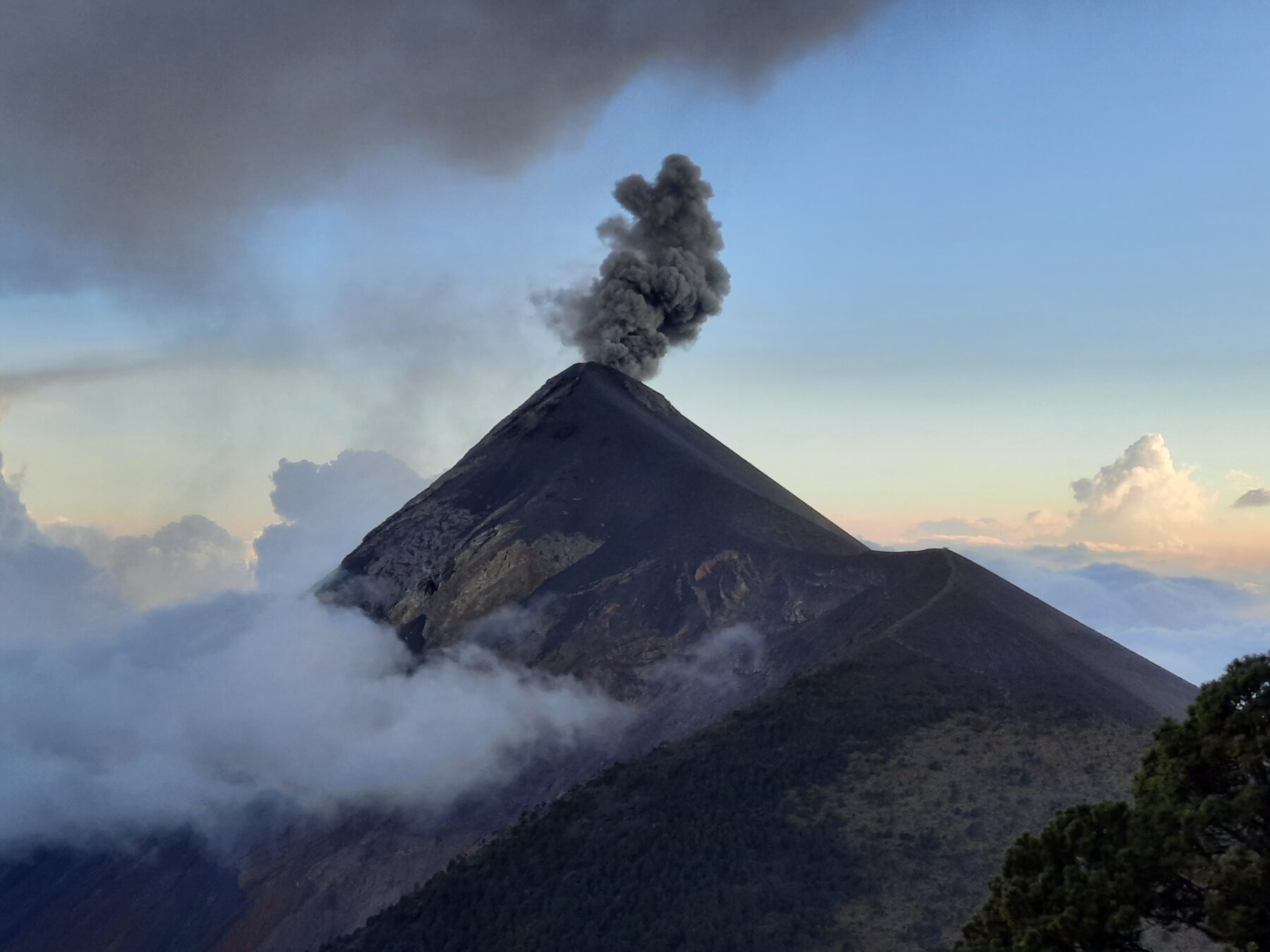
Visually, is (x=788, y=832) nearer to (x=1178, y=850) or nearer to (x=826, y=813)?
(x=826, y=813)

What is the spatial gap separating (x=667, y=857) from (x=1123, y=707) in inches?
1176

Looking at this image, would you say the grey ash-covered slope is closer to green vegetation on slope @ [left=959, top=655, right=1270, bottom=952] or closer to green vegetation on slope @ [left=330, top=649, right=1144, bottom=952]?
green vegetation on slope @ [left=330, top=649, right=1144, bottom=952]

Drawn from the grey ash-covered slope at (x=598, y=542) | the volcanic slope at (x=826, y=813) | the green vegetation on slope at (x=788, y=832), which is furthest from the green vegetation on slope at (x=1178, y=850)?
the grey ash-covered slope at (x=598, y=542)

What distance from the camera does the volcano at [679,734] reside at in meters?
55.1

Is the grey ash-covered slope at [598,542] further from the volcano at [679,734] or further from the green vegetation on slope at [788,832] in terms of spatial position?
the green vegetation on slope at [788,832]

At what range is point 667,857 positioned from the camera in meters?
57.7

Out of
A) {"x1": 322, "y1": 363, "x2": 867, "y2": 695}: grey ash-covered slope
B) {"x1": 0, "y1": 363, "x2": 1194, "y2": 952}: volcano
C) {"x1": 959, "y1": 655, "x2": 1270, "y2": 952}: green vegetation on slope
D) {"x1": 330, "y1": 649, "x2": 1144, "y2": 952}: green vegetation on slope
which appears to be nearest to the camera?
{"x1": 959, "y1": 655, "x2": 1270, "y2": 952}: green vegetation on slope

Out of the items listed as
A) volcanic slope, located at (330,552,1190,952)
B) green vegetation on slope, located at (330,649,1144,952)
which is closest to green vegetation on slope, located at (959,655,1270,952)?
volcanic slope, located at (330,552,1190,952)

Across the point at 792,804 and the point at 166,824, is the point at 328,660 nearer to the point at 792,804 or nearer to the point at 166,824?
the point at 166,824

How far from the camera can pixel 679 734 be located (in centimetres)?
7869

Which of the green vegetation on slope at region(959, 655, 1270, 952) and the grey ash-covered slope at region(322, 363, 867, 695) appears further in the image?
the grey ash-covered slope at region(322, 363, 867, 695)

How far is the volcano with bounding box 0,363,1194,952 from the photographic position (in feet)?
181

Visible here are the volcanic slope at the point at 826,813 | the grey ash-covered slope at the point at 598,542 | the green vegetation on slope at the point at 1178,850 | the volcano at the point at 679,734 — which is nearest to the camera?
the green vegetation on slope at the point at 1178,850

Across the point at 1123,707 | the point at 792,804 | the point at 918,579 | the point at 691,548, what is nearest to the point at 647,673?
the point at 691,548
